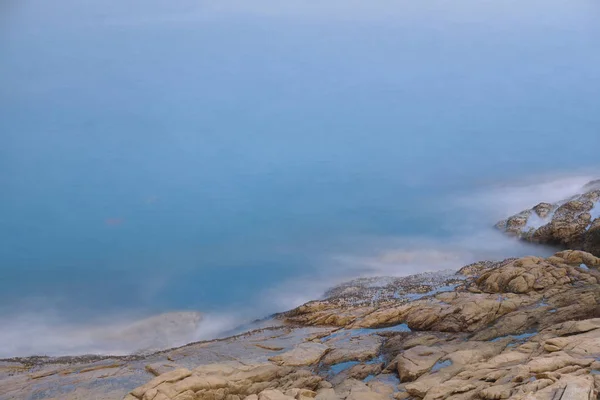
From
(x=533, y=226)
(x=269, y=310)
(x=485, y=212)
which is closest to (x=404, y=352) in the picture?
(x=269, y=310)

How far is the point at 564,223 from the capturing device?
2261cm

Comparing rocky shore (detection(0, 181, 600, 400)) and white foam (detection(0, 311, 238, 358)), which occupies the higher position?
white foam (detection(0, 311, 238, 358))

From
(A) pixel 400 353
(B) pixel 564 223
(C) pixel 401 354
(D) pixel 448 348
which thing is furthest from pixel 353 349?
(B) pixel 564 223

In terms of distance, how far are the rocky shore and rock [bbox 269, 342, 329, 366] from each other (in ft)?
0.10

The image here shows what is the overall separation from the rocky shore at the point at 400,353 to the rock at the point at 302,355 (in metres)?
0.03

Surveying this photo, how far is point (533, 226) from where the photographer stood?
2416 centimetres

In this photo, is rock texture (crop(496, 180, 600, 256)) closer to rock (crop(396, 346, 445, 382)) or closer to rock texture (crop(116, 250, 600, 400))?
rock texture (crop(116, 250, 600, 400))

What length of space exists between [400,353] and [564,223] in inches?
418

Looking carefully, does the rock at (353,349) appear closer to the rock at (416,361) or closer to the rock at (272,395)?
the rock at (416,361)

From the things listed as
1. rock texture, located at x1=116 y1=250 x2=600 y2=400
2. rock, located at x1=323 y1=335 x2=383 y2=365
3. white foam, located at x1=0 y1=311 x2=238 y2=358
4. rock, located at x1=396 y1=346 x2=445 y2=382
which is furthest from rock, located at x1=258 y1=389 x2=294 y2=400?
white foam, located at x1=0 y1=311 x2=238 y2=358

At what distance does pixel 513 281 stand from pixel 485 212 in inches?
392

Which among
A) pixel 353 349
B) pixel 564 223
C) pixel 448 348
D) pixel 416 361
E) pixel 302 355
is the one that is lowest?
pixel 416 361

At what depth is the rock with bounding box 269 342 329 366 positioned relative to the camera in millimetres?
15266

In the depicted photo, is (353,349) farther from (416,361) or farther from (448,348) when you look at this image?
(448,348)
